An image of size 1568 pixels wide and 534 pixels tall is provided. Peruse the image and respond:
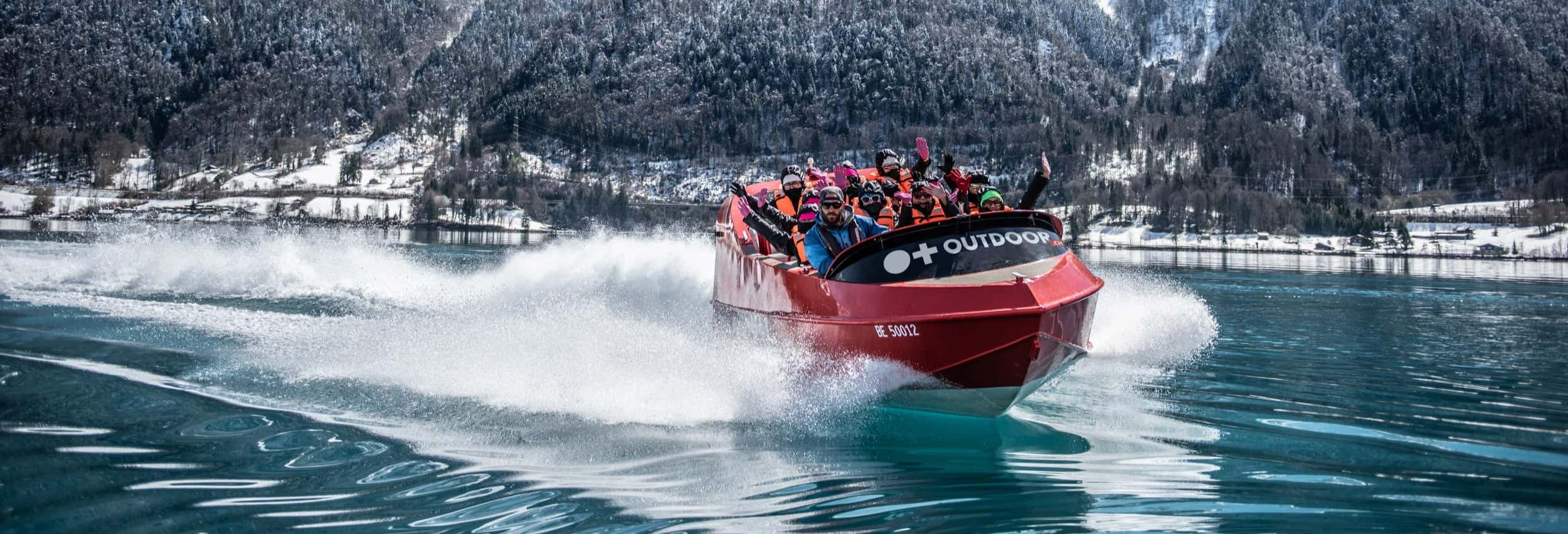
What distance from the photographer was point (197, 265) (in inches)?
883

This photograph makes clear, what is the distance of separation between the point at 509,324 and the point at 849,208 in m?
5.78

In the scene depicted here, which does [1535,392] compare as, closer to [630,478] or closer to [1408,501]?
[1408,501]

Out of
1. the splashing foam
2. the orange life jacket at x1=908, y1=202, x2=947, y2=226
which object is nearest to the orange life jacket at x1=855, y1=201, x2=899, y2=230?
the orange life jacket at x1=908, y1=202, x2=947, y2=226

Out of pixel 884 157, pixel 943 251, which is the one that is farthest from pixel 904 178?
pixel 943 251

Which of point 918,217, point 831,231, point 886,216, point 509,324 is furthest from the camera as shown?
point 509,324

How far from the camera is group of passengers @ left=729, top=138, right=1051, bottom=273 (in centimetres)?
1046

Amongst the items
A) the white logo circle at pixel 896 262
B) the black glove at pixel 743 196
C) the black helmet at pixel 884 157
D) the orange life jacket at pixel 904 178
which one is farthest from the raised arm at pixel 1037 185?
the black helmet at pixel 884 157

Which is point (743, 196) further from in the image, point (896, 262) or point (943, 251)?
point (943, 251)

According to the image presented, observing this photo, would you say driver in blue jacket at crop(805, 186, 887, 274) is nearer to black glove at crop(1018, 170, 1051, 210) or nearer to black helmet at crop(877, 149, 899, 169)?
black glove at crop(1018, 170, 1051, 210)

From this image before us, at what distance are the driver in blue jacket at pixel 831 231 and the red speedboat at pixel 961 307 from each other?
0.37 meters

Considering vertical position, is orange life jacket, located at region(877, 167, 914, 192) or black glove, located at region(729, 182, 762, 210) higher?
orange life jacket, located at region(877, 167, 914, 192)

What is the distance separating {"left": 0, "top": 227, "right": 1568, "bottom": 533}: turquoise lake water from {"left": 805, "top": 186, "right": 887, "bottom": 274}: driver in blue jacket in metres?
1.16

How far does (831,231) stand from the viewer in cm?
1048

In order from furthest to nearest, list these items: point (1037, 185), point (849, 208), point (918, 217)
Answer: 1. point (1037, 185)
2. point (918, 217)
3. point (849, 208)
